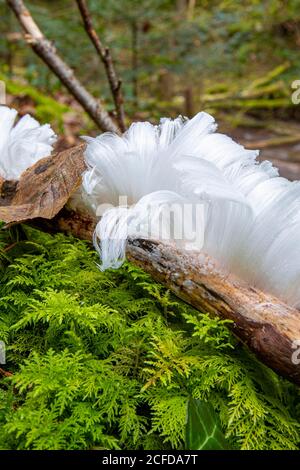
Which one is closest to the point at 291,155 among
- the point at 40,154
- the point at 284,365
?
the point at 40,154

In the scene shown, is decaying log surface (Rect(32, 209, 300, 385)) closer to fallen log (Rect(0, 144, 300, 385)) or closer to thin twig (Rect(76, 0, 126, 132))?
fallen log (Rect(0, 144, 300, 385))

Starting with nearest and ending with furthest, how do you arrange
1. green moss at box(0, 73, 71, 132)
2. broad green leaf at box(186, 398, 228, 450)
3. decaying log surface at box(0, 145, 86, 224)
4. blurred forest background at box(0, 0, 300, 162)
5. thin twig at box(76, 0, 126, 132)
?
broad green leaf at box(186, 398, 228, 450)
decaying log surface at box(0, 145, 86, 224)
thin twig at box(76, 0, 126, 132)
green moss at box(0, 73, 71, 132)
blurred forest background at box(0, 0, 300, 162)

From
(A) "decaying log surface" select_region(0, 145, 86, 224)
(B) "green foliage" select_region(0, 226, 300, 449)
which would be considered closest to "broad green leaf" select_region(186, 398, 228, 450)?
(B) "green foliage" select_region(0, 226, 300, 449)

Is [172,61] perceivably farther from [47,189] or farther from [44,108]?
[47,189]

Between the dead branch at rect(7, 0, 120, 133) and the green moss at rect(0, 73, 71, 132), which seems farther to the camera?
the green moss at rect(0, 73, 71, 132)

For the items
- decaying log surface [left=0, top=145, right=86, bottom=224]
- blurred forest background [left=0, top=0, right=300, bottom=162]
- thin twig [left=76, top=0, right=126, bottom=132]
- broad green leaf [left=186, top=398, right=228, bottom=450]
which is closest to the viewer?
broad green leaf [left=186, top=398, right=228, bottom=450]

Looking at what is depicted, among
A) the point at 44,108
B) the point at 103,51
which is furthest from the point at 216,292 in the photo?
the point at 44,108

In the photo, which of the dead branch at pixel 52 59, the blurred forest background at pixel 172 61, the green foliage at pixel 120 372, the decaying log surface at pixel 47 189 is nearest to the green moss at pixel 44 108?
the blurred forest background at pixel 172 61
